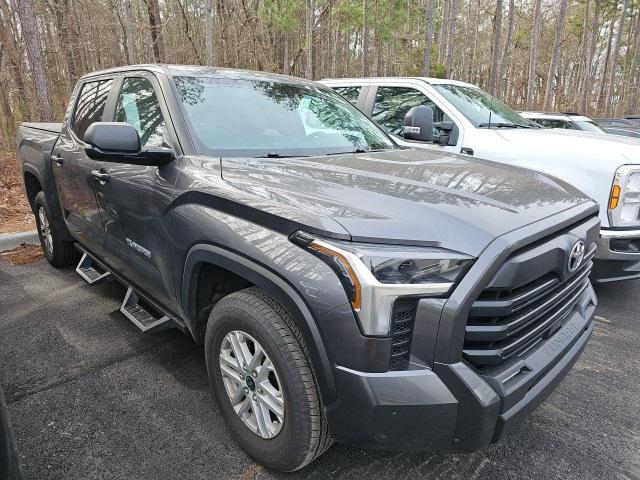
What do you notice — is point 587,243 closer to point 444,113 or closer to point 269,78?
point 269,78

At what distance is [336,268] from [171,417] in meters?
1.48

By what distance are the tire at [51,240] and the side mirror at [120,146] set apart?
228 centimetres

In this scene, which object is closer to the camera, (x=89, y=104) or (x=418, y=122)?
(x=89, y=104)

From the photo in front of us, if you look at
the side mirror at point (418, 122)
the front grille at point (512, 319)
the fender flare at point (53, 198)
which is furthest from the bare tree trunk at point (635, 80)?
the fender flare at point (53, 198)

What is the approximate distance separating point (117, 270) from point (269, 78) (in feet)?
5.70

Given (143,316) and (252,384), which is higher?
(252,384)

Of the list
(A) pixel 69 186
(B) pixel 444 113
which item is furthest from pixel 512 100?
(A) pixel 69 186

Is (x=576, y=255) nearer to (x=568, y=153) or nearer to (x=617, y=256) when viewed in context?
(x=617, y=256)

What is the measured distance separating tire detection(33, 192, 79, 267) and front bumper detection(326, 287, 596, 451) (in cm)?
369

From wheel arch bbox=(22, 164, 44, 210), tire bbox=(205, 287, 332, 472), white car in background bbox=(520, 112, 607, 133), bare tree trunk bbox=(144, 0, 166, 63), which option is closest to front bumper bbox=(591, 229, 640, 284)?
Answer: tire bbox=(205, 287, 332, 472)

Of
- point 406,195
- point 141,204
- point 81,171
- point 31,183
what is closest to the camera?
point 406,195

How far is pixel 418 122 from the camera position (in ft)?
12.9

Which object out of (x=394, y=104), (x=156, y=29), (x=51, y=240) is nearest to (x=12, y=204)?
Result: (x=51, y=240)

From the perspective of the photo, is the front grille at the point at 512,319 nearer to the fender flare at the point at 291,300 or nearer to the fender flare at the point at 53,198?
the fender flare at the point at 291,300
